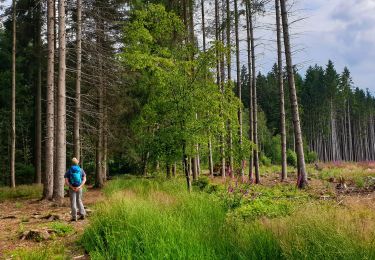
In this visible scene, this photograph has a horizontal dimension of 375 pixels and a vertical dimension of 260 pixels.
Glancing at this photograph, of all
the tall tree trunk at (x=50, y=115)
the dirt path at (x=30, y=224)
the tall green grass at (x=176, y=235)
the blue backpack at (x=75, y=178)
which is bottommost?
the dirt path at (x=30, y=224)

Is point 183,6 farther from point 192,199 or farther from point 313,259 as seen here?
point 313,259

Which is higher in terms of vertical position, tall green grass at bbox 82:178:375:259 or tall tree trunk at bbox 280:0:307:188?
tall tree trunk at bbox 280:0:307:188

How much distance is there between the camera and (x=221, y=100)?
13.1 meters

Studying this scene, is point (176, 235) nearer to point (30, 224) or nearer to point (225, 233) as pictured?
point (225, 233)

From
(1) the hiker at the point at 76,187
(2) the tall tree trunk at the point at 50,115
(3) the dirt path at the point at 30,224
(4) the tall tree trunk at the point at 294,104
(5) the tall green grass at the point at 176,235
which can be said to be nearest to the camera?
(5) the tall green grass at the point at 176,235

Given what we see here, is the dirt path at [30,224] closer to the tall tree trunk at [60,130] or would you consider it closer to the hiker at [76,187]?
the hiker at [76,187]

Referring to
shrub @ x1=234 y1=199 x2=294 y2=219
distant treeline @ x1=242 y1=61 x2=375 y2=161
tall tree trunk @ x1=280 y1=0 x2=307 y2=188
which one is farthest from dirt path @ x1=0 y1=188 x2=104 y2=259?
distant treeline @ x1=242 y1=61 x2=375 y2=161

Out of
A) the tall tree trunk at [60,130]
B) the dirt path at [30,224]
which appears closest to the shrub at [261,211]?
the dirt path at [30,224]

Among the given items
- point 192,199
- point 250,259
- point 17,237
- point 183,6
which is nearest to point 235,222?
point 250,259

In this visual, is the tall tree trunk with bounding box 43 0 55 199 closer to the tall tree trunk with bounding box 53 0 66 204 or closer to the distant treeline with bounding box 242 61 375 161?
the tall tree trunk with bounding box 53 0 66 204

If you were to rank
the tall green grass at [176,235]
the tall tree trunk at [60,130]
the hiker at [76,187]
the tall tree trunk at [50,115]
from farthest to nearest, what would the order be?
the tall tree trunk at [50,115] → the tall tree trunk at [60,130] → the hiker at [76,187] → the tall green grass at [176,235]

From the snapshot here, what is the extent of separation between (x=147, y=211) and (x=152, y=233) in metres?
0.98

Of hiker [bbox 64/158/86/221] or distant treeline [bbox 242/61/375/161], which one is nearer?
hiker [bbox 64/158/86/221]

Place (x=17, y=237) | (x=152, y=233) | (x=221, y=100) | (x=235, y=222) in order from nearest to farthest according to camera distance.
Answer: (x=152, y=233), (x=235, y=222), (x=17, y=237), (x=221, y=100)
